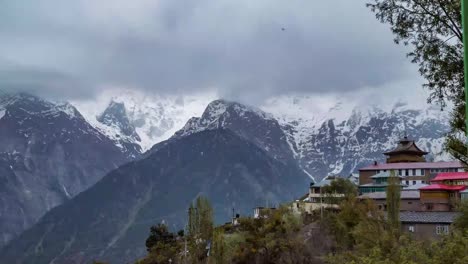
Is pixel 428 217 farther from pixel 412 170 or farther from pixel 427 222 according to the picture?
pixel 412 170

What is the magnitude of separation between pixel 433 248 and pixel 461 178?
56.4m

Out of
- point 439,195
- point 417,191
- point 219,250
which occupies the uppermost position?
point 417,191

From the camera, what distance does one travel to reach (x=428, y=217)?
68.6m

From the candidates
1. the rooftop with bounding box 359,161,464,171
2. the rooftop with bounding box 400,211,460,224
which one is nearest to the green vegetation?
the rooftop with bounding box 400,211,460,224

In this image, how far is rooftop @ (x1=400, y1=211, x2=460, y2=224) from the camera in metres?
67.4

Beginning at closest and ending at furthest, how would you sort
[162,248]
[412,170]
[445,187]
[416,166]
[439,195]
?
[445,187], [439,195], [162,248], [412,170], [416,166]

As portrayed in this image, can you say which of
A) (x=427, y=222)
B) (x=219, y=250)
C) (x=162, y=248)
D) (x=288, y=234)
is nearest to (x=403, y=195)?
(x=427, y=222)

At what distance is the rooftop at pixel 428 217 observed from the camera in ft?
221

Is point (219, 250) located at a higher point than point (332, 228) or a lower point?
lower

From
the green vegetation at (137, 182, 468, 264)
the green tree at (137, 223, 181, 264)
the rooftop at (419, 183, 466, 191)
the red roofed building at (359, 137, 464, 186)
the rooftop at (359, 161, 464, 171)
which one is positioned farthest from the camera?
the rooftop at (359, 161, 464, 171)

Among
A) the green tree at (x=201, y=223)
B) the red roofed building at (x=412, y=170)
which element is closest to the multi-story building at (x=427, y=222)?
the green tree at (x=201, y=223)

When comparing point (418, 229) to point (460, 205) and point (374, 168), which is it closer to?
point (460, 205)

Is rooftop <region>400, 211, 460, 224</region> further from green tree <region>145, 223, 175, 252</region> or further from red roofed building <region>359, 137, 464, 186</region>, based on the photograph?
green tree <region>145, 223, 175, 252</region>

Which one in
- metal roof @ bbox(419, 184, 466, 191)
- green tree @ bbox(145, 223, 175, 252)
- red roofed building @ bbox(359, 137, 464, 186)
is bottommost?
green tree @ bbox(145, 223, 175, 252)
